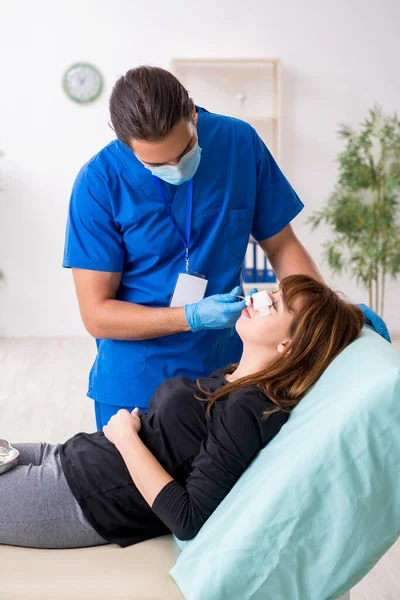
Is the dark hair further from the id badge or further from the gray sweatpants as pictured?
the gray sweatpants

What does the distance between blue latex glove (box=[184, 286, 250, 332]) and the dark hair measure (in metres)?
0.38

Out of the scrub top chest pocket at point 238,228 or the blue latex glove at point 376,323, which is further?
the scrub top chest pocket at point 238,228

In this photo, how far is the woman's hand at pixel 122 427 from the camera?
1499 mm

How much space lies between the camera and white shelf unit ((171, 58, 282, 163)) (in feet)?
15.4

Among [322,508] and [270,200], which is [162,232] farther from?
[322,508]

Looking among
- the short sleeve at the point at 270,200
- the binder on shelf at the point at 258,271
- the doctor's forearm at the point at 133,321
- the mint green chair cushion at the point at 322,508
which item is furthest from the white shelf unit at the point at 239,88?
the mint green chair cushion at the point at 322,508

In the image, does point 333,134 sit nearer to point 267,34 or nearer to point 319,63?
point 319,63

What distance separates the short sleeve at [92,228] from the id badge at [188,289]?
0.53 feet

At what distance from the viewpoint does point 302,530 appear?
1.21m

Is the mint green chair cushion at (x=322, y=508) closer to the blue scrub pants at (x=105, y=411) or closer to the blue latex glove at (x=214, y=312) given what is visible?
the blue latex glove at (x=214, y=312)

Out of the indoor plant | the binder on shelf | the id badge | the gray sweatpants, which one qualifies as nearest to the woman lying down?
the gray sweatpants

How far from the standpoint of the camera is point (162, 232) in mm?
1821

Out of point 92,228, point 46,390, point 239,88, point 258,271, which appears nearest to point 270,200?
point 92,228

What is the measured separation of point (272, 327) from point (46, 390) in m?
2.75
